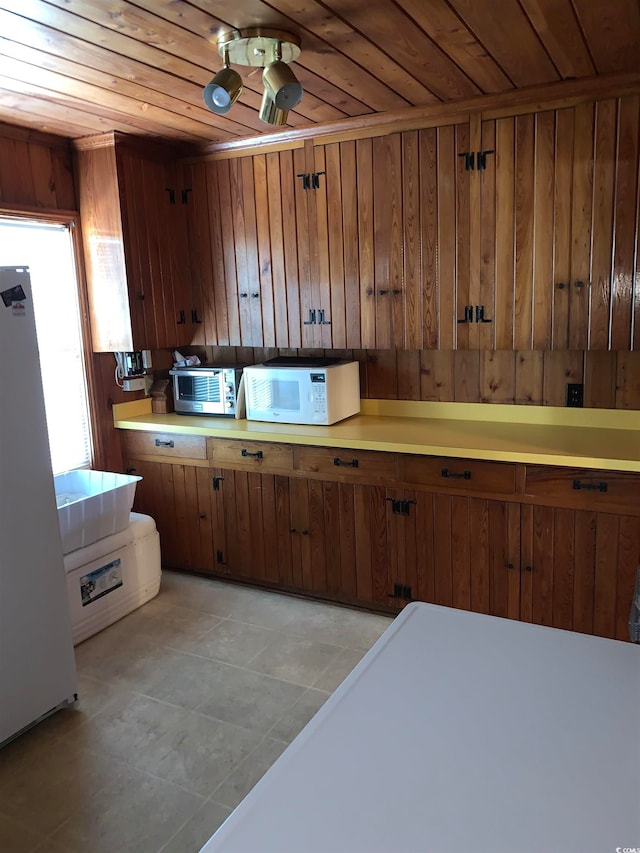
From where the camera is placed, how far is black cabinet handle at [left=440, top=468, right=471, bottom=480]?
2967 millimetres

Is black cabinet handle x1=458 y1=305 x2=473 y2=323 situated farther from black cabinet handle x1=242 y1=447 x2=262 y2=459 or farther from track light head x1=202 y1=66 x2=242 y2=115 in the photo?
track light head x1=202 y1=66 x2=242 y2=115

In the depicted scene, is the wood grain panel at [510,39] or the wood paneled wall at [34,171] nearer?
the wood grain panel at [510,39]

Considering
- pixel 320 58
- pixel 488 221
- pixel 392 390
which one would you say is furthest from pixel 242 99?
pixel 392 390

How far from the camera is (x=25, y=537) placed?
2.45m

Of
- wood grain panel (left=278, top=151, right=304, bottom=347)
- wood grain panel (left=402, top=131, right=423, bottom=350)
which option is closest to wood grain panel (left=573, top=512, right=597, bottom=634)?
wood grain panel (left=402, top=131, right=423, bottom=350)

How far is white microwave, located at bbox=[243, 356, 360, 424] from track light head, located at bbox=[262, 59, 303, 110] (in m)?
1.43

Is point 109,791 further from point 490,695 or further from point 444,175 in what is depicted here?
point 444,175

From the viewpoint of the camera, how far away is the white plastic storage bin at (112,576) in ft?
10.3

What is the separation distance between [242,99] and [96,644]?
2577 millimetres

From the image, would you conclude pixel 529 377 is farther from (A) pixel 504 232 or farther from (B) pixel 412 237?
(B) pixel 412 237

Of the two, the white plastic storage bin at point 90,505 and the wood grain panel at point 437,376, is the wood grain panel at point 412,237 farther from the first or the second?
the white plastic storage bin at point 90,505

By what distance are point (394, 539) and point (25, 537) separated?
1.66 meters

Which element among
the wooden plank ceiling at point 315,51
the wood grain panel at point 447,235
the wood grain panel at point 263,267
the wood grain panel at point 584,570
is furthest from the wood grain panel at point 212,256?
the wood grain panel at point 584,570

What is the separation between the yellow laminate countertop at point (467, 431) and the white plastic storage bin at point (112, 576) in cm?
65
